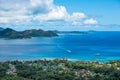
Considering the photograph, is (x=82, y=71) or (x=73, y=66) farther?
(x=73, y=66)

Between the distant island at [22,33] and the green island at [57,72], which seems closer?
the green island at [57,72]

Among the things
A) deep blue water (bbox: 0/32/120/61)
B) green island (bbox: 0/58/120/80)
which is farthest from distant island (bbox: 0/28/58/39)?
green island (bbox: 0/58/120/80)

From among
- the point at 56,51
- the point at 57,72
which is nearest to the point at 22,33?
the point at 56,51

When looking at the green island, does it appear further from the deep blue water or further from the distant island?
the distant island

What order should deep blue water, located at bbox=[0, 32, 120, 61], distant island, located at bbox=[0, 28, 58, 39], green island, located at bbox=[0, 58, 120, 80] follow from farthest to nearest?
distant island, located at bbox=[0, 28, 58, 39], deep blue water, located at bbox=[0, 32, 120, 61], green island, located at bbox=[0, 58, 120, 80]

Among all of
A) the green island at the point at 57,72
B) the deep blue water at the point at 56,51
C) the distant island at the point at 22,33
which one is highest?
the distant island at the point at 22,33

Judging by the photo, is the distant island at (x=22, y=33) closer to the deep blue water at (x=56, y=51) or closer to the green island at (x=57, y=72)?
the deep blue water at (x=56, y=51)

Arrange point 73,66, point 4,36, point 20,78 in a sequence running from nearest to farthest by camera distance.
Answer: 1. point 20,78
2. point 73,66
3. point 4,36

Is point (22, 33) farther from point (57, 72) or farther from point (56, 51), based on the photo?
point (57, 72)

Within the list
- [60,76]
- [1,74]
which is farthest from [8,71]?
[60,76]

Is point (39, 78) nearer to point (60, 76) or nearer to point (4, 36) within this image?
point (60, 76)

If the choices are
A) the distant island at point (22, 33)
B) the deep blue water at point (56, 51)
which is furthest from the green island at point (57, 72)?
the distant island at point (22, 33)
